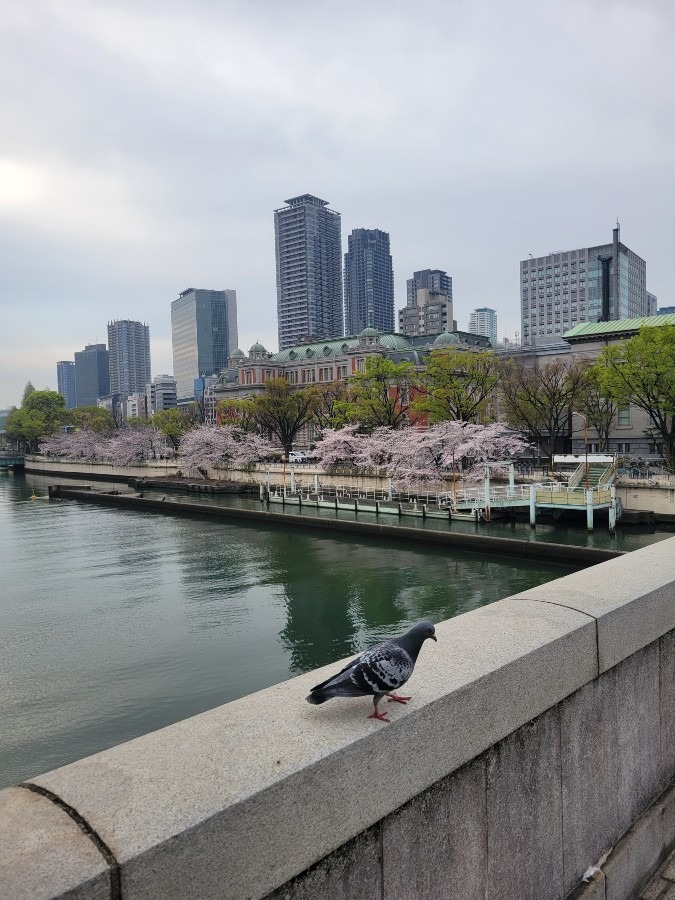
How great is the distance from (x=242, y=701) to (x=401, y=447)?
4681cm

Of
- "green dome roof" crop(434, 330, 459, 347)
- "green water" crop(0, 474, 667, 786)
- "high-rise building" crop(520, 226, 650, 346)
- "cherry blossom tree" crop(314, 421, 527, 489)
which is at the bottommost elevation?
"green water" crop(0, 474, 667, 786)

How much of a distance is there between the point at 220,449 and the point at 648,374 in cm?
4299

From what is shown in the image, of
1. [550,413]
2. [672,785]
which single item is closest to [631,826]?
[672,785]

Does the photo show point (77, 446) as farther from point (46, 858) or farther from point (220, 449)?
point (46, 858)

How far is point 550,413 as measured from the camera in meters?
52.8

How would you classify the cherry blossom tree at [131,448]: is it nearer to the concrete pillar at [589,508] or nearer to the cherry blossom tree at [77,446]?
the cherry blossom tree at [77,446]

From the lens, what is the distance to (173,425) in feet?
298

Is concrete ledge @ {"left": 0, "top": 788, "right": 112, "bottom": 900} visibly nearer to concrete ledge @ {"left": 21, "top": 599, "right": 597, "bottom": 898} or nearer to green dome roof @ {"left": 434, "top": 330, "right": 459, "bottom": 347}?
concrete ledge @ {"left": 21, "top": 599, "right": 597, "bottom": 898}

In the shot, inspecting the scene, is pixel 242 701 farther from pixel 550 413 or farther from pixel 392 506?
pixel 550 413

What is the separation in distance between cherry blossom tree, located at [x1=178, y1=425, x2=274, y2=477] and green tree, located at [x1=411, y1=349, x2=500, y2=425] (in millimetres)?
19739

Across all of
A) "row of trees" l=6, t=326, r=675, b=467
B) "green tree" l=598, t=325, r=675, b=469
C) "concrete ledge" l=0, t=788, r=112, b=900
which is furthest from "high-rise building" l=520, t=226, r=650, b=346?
"concrete ledge" l=0, t=788, r=112, b=900

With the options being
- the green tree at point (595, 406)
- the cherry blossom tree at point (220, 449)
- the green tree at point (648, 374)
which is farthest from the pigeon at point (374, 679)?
the cherry blossom tree at point (220, 449)

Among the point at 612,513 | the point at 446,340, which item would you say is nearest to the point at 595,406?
the point at 612,513

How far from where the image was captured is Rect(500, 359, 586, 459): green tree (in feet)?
167
